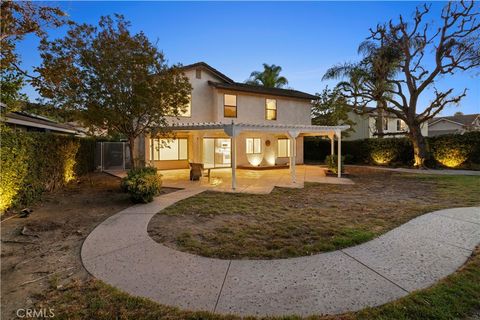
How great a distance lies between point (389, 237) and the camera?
4.92 m

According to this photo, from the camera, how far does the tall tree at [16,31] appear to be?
5.50m

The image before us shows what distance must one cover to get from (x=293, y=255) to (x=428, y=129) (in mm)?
45082

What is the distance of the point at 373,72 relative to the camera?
18156mm

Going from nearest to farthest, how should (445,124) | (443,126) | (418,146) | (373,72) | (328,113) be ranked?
1. (418,146)
2. (373,72)
3. (328,113)
4. (445,124)
5. (443,126)

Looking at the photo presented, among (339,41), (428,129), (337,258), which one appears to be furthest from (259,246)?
(428,129)

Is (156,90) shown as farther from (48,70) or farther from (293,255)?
(293,255)

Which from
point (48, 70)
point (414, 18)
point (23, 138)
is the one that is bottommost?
point (23, 138)

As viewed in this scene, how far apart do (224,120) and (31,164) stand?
1161 centimetres

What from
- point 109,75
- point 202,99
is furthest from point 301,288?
point 202,99

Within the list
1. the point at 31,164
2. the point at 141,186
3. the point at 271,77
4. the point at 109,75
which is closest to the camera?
the point at 31,164

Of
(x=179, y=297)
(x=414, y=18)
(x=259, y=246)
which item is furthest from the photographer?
(x=414, y=18)

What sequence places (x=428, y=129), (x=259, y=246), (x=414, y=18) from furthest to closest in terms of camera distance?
(x=428, y=129) → (x=414, y=18) → (x=259, y=246)

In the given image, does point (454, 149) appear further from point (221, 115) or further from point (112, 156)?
point (112, 156)

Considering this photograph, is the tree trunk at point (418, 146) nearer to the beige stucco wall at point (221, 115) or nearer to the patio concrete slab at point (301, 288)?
the beige stucco wall at point (221, 115)
